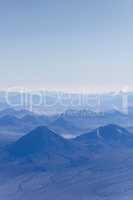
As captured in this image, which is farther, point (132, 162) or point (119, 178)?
point (132, 162)

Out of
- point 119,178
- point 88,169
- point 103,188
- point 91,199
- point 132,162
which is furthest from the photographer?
point 132,162

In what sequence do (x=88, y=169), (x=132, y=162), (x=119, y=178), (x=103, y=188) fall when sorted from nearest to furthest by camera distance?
(x=103, y=188) → (x=119, y=178) → (x=88, y=169) → (x=132, y=162)

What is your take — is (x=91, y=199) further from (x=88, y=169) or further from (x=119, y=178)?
(x=88, y=169)

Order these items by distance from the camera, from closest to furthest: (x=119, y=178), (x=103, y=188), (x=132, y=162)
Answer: (x=103, y=188) → (x=119, y=178) → (x=132, y=162)

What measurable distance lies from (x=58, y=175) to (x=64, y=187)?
21441 millimetres

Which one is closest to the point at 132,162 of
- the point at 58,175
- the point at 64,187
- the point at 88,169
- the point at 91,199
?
the point at 88,169

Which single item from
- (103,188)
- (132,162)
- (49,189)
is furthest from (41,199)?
(132,162)

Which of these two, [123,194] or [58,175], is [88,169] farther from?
[123,194]

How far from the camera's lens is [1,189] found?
493 ft

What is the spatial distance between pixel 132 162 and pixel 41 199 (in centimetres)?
7387

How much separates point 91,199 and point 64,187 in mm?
21406

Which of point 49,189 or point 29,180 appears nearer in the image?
point 49,189

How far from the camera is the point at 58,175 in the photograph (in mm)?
173750

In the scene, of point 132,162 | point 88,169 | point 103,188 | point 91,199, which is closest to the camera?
point 91,199
